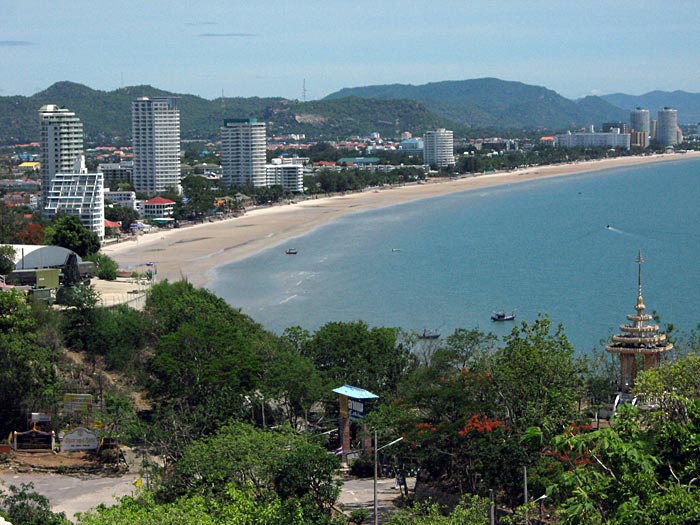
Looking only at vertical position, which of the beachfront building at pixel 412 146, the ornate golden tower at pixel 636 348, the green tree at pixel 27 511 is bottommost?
the green tree at pixel 27 511

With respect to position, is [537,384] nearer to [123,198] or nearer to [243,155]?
[123,198]

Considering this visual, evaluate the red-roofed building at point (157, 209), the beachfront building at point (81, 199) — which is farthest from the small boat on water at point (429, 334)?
the red-roofed building at point (157, 209)

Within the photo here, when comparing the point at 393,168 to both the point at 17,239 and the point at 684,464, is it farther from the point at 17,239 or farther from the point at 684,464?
the point at 684,464

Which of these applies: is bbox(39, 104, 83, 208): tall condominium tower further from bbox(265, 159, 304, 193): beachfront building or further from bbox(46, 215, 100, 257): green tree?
A: bbox(46, 215, 100, 257): green tree

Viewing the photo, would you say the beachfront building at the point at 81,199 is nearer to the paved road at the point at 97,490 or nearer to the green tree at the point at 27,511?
the paved road at the point at 97,490

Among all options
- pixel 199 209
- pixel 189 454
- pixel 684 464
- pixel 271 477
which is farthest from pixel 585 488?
pixel 199 209
